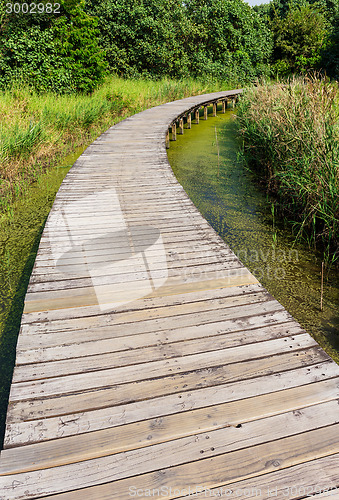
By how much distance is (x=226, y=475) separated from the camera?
1.23 m

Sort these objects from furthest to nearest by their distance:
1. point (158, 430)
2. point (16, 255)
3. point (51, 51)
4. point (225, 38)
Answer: point (225, 38), point (51, 51), point (16, 255), point (158, 430)

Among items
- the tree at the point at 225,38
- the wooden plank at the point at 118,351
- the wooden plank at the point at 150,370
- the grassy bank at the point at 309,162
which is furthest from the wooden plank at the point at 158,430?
the tree at the point at 225,38

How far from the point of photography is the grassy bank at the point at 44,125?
17.1 feet

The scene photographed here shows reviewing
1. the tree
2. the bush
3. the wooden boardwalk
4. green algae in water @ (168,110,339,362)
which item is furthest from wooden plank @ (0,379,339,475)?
the tree

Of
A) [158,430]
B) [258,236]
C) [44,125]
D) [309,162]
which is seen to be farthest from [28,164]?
→ [158,430]

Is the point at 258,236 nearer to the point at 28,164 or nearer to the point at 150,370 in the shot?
the point at 150,370

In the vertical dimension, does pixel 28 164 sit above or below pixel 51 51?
below

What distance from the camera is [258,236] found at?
4012mm

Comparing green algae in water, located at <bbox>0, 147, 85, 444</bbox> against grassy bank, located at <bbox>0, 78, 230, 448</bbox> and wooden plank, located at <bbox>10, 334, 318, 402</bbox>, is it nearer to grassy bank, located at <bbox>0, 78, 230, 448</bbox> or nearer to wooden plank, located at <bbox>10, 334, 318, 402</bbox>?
grassy bank, located at <bbox>0, 78, 230, 448</bbox>

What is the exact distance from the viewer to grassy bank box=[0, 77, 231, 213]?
5.22 metres

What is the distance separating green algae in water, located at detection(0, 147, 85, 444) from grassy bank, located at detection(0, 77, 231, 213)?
9.0 inches

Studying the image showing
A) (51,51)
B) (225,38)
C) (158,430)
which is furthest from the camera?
(225,38)

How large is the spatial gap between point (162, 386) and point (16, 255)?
2586mm

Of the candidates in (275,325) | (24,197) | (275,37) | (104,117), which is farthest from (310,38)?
(275,325)
